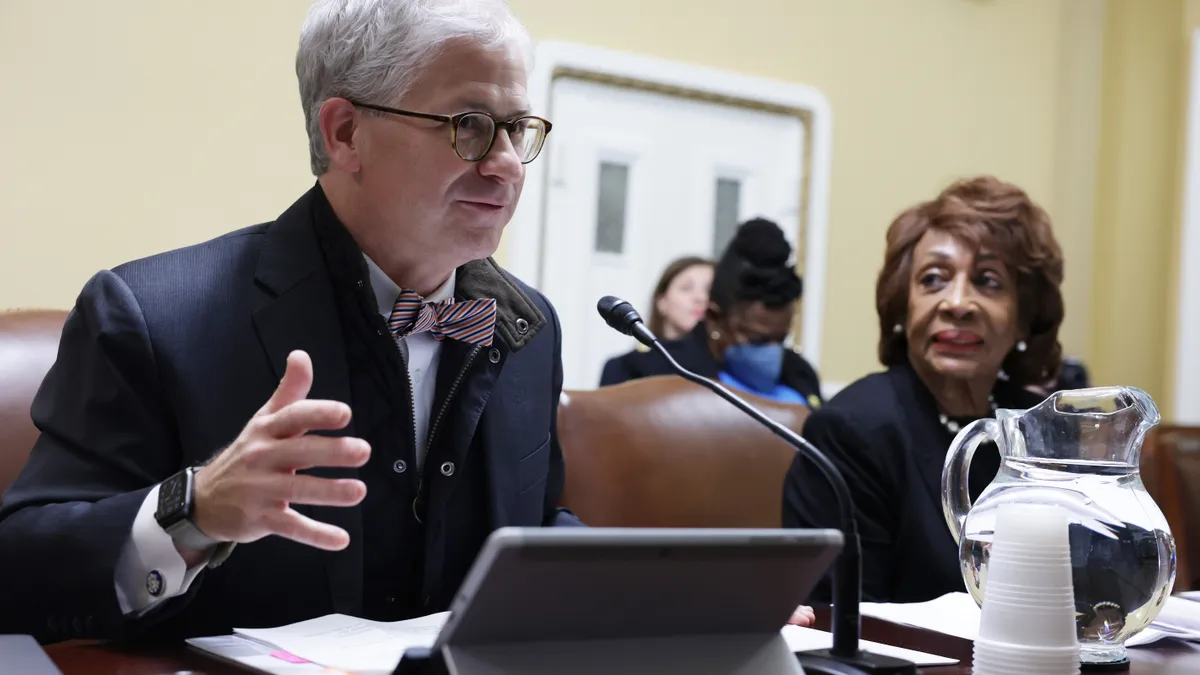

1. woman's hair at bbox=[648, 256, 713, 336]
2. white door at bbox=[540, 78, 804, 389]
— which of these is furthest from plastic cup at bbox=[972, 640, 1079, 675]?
woman's hair at bbox=[648, 256, 713, 336]

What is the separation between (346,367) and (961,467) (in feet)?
2.17

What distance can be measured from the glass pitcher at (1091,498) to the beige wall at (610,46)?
2.73 meters

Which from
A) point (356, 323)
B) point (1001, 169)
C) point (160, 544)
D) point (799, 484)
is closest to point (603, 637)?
point (160, 544)

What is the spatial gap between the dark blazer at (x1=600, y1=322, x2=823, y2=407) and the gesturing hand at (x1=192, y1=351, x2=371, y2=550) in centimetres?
248

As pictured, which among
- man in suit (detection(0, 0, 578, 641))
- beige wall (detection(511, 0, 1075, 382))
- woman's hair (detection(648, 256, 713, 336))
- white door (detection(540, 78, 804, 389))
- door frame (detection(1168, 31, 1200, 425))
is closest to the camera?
man in suit (detection(0, 0, 578, 641))

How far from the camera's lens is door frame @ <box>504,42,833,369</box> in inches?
156

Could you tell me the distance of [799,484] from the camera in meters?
1.90

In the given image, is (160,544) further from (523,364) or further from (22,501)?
(523,364)

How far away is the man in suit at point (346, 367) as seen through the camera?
1154mm

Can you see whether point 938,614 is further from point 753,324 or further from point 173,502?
point 753,324

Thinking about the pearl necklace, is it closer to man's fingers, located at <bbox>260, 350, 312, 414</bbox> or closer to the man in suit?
the man in suit

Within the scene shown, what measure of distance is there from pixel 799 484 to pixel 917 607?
540mm

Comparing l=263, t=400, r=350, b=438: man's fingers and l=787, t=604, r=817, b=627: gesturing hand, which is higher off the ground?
l=263, t=400, r=350, b=438: man's fingers

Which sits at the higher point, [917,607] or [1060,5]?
[1060,5]
